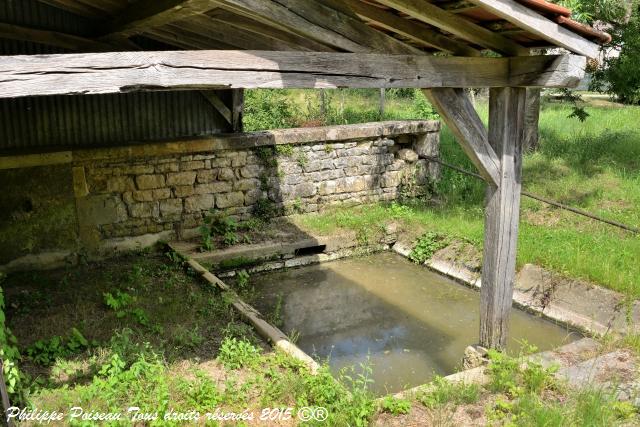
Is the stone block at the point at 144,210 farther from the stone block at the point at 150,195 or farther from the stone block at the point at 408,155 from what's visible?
Result: the stone block at the point at 408,155

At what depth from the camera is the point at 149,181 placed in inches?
311

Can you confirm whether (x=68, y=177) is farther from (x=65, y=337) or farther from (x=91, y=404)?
(x=91, y=404)

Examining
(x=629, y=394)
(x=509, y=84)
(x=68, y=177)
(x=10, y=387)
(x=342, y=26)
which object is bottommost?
(x=629, y=394)


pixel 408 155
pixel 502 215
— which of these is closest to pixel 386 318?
pixel 502 215

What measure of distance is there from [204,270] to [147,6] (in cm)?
319

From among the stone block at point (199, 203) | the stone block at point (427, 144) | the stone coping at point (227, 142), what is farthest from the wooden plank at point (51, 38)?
the stone block at point (427, 144)

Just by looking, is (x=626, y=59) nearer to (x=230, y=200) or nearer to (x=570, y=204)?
(x=570, y=204)

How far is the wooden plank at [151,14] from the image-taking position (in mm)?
4707

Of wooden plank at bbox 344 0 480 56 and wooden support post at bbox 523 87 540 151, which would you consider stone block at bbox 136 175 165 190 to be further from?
wooden support post at bbox 523 87 540 151

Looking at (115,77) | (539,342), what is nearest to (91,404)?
(115,77)

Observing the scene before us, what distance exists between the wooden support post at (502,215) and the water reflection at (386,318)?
2.46 feet

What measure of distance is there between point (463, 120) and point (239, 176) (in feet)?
15.5

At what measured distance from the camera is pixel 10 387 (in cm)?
373

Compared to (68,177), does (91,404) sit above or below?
below
